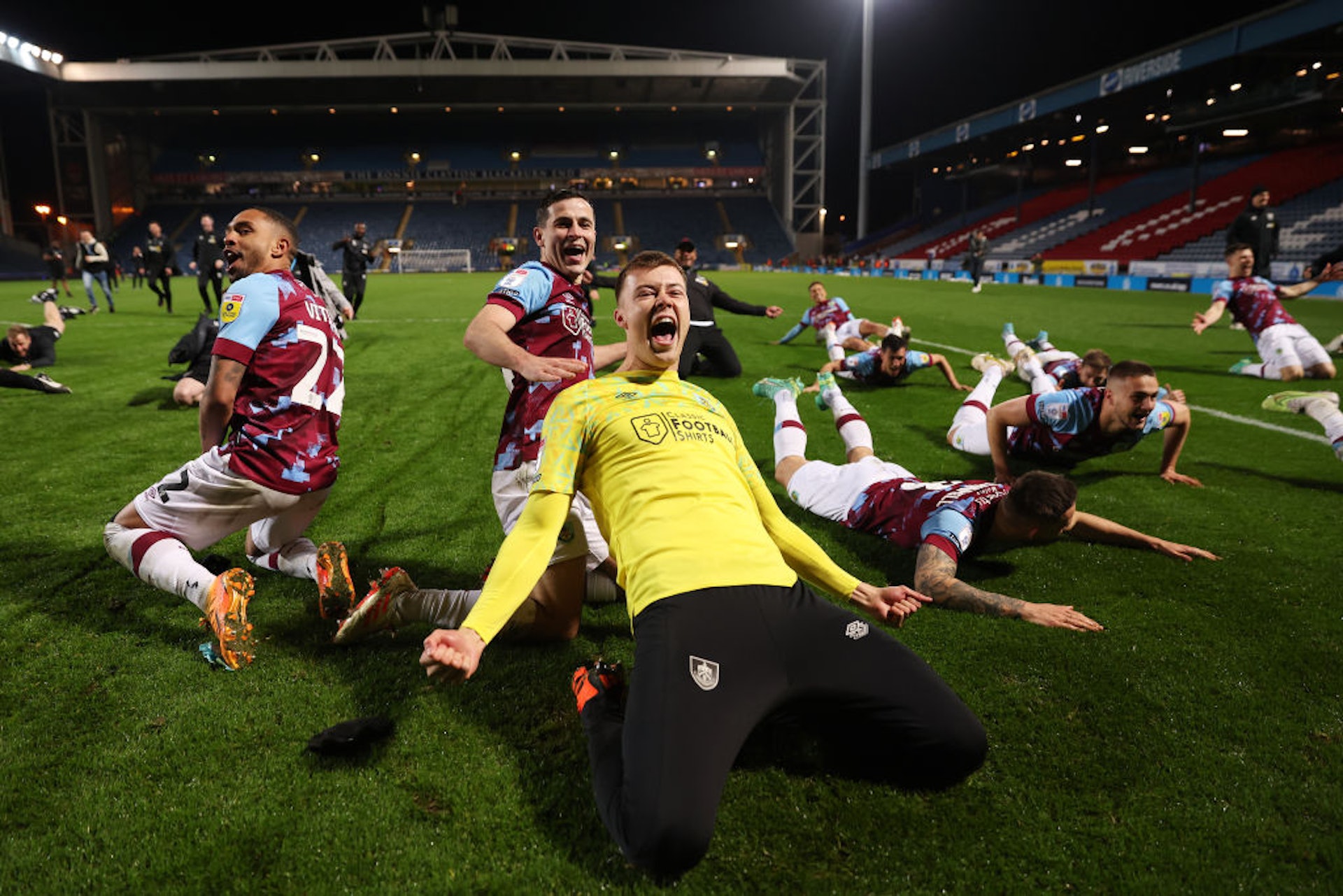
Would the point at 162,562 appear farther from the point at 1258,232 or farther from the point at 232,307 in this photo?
the point at 1258,232

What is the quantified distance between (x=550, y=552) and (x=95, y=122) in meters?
63.9

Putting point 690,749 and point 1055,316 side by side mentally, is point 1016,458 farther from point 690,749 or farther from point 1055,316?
point 1055,316

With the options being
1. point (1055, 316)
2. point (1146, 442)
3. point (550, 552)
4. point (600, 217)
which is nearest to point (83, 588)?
point (550, 552)

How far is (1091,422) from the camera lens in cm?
482

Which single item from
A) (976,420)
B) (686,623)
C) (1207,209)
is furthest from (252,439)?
(1207,209)

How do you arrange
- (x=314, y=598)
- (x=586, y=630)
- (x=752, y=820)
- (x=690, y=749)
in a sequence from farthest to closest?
1. (x=314, y=598)
2. (x=586, y=630)
3. (x=752, y=820)
4. (x=690, y=749)

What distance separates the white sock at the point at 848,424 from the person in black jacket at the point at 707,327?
9.19ft

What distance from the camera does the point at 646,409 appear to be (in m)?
2.51

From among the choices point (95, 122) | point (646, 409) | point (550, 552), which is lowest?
point (550, 552)

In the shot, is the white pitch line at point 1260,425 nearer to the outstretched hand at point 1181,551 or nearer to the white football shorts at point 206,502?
the outstretched hand at point 1181,551

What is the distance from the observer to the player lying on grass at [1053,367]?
6.55 metres

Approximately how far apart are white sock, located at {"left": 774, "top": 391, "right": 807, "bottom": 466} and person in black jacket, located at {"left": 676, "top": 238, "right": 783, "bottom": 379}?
3.16 meters

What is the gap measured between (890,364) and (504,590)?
7427mm

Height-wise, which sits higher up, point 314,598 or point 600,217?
point 600,217
